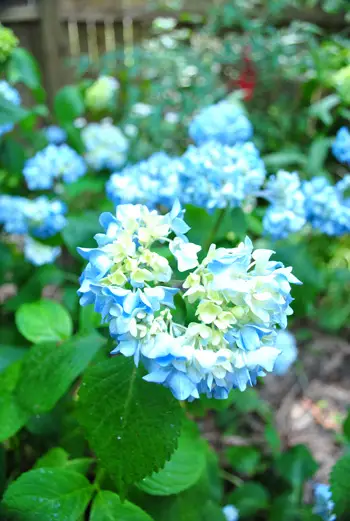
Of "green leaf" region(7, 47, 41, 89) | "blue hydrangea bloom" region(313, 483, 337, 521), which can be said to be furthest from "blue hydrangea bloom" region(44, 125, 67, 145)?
"blue hydrangea bloom" region(313, 483, 337, 521)

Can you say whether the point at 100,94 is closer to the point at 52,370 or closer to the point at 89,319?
the point at 89,319

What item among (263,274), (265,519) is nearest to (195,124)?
(263,274)

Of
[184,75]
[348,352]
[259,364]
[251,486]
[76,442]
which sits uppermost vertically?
[259,364]

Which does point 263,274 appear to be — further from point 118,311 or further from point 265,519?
point 265,519

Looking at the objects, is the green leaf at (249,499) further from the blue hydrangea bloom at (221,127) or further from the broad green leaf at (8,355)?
the blue hydrangea bloom at (221,127)

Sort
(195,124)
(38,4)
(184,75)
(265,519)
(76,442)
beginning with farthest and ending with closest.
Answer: (38,4) < (184,75) < (265,519) < (195,124) < (76,442)

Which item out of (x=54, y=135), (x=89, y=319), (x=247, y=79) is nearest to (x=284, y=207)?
(x=89, y=319)

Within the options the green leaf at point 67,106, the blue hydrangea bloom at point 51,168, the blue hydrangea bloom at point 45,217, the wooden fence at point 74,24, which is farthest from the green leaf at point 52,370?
the wooden fence at point 74,24
